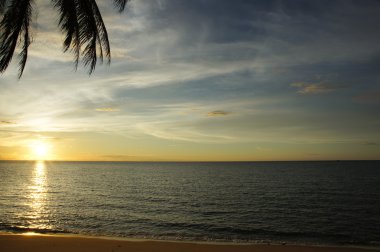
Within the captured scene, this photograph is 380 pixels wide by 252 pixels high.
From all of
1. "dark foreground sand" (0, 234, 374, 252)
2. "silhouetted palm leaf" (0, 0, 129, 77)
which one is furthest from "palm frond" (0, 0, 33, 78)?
"dark foreground sand" (0, 234, 374, 252)

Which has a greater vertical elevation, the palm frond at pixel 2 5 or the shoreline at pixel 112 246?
the palm frond at pixel 2 5

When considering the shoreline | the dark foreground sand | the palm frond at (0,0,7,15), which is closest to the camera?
the palm frond at (0,0,7,15)

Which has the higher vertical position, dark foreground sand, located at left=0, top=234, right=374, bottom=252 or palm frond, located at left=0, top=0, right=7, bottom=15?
palm frond, located at left=0, top=0, right=7, bottom=15

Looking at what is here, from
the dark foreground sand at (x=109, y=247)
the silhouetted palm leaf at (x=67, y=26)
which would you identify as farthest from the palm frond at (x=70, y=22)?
the dark foreground sand at (x=109, y=247)

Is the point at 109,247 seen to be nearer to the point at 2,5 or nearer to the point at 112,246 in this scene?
the point at 112,246

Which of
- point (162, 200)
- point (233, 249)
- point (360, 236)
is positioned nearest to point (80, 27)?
point (233, 249)

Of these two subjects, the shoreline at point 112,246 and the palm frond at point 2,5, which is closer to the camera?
the palm frond at point 2,5

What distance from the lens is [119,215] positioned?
30.0m

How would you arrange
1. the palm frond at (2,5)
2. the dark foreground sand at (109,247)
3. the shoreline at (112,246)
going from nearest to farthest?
1. the palm frond at (2,5)
2. the dark foreground sand at (109,247)
3. the shoreline at (112,246)

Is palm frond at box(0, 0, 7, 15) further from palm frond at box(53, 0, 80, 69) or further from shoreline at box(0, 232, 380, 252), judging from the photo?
shoreline at box(0, 232, 380, 252)

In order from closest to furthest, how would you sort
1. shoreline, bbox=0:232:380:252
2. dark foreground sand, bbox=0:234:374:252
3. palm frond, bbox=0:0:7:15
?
palm frond, bbox=0:0:7:15, dark foreground sand, bbox=0:234:374:252, shoreline, bbox=0:232:380:252

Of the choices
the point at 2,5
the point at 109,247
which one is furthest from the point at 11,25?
the point at 109,247

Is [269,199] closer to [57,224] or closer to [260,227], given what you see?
[260,227]

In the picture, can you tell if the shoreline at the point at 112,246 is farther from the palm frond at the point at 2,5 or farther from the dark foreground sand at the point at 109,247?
the palm frond at the point at 2,5
